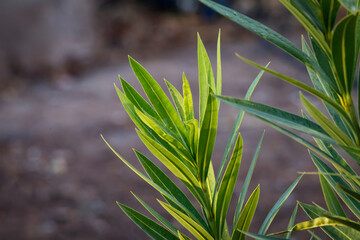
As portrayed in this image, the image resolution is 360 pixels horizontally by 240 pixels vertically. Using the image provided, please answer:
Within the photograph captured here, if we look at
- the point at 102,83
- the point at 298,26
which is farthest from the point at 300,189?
the point at 298,26

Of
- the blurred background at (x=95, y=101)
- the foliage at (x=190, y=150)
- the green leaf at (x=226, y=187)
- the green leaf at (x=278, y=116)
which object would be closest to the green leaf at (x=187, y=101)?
the foliage at (x=190, y=150)

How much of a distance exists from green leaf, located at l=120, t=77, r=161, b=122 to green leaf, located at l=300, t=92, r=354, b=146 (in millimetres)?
283

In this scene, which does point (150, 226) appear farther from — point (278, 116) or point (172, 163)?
point (278, 116)

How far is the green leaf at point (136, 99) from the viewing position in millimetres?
866

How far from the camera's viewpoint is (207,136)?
0.82m

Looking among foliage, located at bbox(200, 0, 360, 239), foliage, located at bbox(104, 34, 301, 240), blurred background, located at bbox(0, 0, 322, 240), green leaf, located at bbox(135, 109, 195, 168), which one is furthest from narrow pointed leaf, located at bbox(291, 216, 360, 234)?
blurred background, located at bbox(0, 0, 322, 240)

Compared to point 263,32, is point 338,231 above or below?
below

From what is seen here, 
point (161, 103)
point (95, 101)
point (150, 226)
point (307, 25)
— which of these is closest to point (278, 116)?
point (307, 25)

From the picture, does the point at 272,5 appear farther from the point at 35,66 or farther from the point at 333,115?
the point at 333,115

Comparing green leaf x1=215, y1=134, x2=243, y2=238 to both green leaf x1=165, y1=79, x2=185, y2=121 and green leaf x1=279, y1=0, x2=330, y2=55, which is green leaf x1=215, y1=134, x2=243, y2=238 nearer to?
green leaf x1=165, y1=79, x2=185, y2=121

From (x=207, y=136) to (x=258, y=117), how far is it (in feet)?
0.53

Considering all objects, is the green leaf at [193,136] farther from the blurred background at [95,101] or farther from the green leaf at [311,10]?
the blurred background at [95,101]

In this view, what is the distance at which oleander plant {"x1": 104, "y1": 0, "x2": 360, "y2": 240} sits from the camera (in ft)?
2.29

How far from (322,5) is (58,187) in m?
3.53
